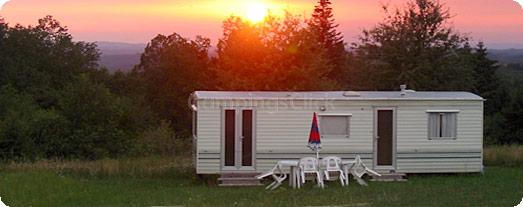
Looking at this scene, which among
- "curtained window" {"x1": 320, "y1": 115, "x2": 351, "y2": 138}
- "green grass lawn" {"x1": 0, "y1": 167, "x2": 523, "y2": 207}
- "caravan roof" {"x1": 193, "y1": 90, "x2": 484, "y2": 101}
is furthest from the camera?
"curtained window" {"x1": 320, "y1": 115, "x2": 351, "y2": 138}

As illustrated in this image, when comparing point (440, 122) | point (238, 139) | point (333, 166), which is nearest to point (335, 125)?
point (333, 166)

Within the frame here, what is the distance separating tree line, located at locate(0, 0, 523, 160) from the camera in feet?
76.4

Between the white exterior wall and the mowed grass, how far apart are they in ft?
1.23

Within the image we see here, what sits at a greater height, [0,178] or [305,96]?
[305,96]

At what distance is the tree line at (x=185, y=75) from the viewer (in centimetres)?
2330

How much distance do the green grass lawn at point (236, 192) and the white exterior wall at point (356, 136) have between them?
390mm

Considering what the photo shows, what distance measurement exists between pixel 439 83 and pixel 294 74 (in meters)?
6.71

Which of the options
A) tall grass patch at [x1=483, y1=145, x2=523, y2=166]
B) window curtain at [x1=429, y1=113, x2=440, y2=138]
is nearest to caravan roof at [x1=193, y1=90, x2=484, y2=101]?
window curtain at [x1=429, y1=113, x2=440, y2=138]

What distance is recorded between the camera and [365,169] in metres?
15.7

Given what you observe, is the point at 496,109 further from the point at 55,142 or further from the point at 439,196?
the point at 439,196

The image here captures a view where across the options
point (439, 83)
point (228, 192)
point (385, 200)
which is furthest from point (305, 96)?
point (439, 83)

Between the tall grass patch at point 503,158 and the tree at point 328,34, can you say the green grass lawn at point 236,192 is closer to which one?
the tall grass patch at point 503,158

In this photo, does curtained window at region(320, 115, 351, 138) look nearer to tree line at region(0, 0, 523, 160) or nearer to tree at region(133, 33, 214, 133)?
tree line at region(0, 0, 523, 160)

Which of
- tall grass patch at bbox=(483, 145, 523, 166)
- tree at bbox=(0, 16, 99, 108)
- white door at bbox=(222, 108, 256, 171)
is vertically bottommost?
tall grass patch at bbox=(483, 145, 523, 166)
